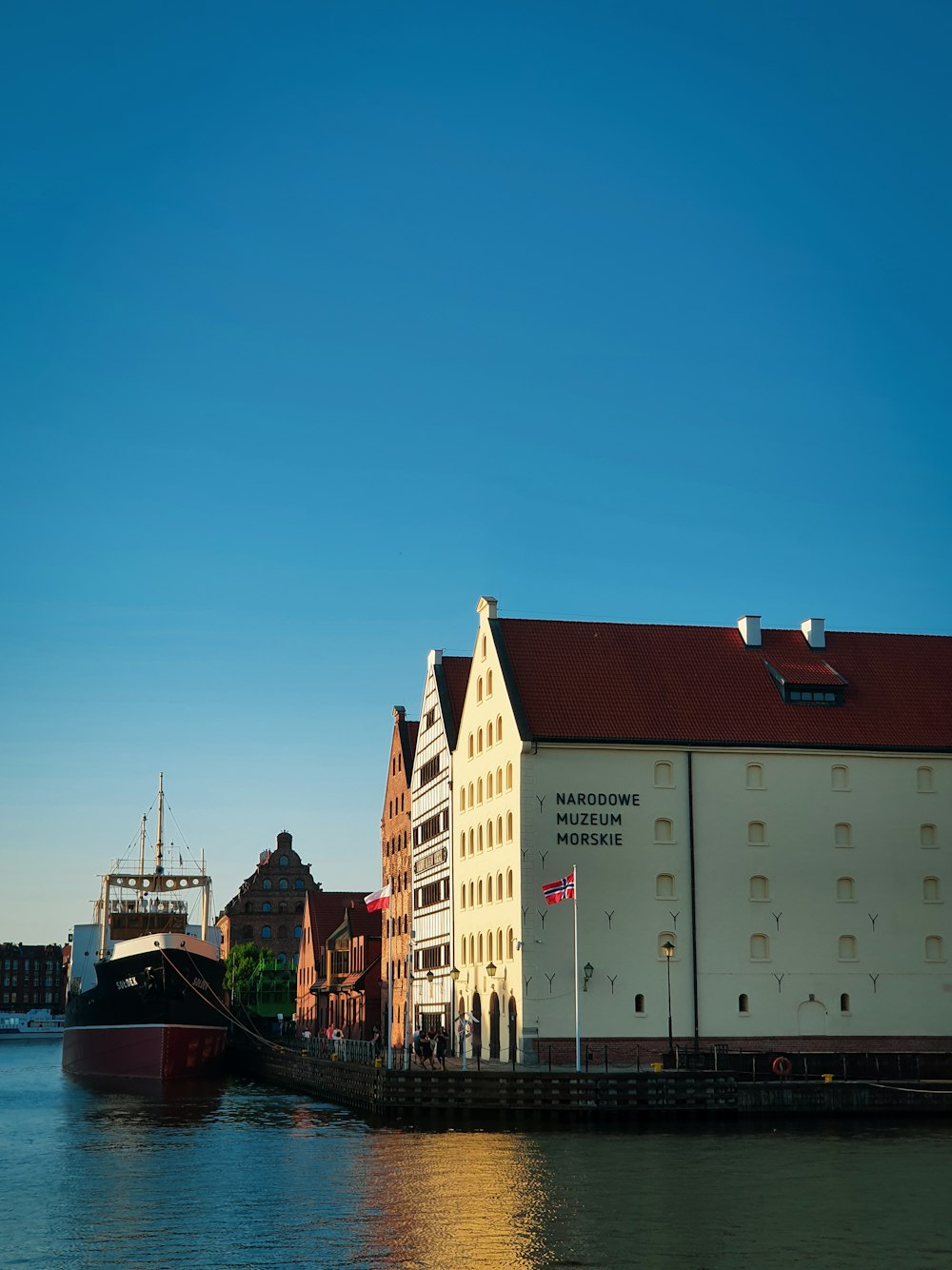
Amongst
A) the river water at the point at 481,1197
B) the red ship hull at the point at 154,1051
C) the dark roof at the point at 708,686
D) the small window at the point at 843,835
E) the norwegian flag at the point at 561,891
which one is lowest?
the river water at the point at 481,1197

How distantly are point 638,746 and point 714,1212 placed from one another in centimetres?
2821

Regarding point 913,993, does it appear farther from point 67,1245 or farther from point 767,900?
point 67,1245

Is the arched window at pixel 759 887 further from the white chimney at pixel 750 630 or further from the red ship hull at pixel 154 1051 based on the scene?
the red ship hull at pixel 154 1051

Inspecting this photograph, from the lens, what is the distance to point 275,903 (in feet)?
449

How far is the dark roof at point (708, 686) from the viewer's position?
58.8m

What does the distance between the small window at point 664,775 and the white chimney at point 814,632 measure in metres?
11.0

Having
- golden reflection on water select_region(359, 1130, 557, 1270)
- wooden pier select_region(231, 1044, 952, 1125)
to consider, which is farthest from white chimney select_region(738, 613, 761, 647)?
golden reflection on water select_region(359, 1130, 557, 1270)

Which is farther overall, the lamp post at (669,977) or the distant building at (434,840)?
the distant building at (434,840)

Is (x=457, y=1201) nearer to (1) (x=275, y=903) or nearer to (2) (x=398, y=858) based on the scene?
(2) (x=398, y=858)

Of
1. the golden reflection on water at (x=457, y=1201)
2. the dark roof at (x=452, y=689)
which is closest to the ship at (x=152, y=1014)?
the dark roof at (x=452, y=689)

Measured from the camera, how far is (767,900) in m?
57.4

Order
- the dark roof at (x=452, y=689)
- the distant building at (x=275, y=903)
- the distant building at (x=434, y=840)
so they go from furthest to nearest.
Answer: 1. the distant building at (x=275, y=903)
2. the dark roof at (x=452, y=689)
3. the distant building at (x=434, y=840)

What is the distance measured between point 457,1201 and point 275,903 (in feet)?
351

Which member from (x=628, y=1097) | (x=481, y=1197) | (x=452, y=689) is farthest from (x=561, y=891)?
(x=452, y=689)
